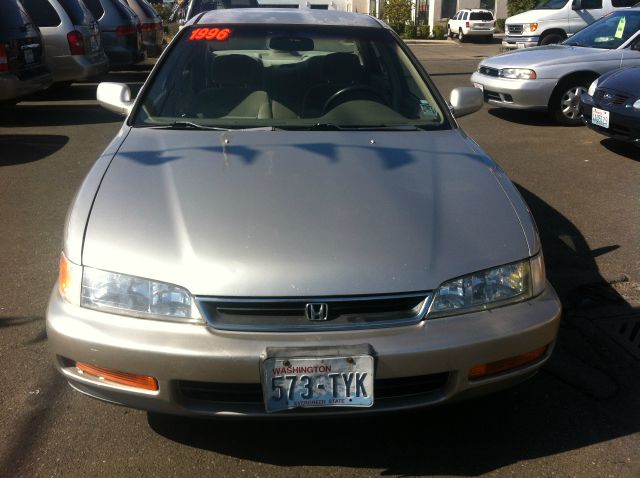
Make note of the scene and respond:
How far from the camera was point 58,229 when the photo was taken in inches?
209

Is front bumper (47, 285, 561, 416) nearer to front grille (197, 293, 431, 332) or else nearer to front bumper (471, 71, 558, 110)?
front grille (197, 293, 431, 332)

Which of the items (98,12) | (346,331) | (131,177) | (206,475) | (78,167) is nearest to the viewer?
(346,331)

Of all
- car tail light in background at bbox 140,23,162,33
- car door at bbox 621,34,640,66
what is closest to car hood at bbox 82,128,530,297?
car door at bbox 621,34,640,66

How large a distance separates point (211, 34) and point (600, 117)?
4931 millimetres

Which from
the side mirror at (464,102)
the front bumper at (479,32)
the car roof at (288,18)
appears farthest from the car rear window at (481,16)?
the side mirror at (464,102)

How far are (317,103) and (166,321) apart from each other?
190 centimetres

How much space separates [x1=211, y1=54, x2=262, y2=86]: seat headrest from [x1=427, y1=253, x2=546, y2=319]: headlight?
204 cm

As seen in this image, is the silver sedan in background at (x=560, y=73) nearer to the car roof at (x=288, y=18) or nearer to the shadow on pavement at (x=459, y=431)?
the car roof at (x=288, y=18)

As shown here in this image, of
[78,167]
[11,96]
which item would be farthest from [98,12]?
[78,167]

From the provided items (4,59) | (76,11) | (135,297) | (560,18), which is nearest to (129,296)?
(135,297)

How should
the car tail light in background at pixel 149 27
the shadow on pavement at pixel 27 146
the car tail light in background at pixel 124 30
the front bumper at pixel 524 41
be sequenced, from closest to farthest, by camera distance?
the shadow on pavement at pixel 27 146 < the car tail light in background at pixel 124 30 < the car tail light in background at pixel 149 27 < the front bumper at pixel 524 41

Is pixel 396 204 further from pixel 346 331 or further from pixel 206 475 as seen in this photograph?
pixel 206 475

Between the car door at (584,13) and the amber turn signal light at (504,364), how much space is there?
16993mm

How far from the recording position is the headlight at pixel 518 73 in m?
9.30
